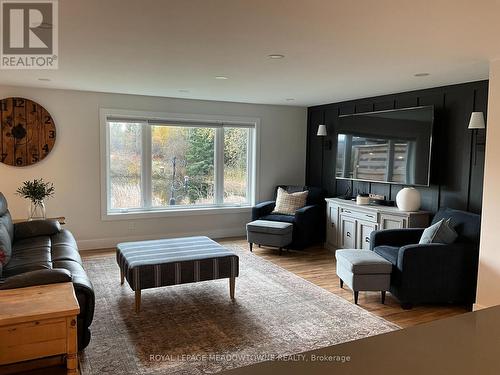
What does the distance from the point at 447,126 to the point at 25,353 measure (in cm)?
456

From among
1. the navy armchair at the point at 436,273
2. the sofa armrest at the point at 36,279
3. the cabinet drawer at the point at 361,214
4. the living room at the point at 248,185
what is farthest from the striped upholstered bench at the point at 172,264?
the cabinet drawer at the point at 361,214

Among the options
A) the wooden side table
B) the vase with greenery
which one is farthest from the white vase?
the wooden side table

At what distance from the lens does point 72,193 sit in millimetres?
5641

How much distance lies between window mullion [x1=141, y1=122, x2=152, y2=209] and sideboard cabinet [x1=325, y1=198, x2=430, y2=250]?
269 centimetres

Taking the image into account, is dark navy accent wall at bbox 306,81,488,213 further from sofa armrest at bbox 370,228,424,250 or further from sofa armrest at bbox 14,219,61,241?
sofa armrest at bbox 14,219,61,241

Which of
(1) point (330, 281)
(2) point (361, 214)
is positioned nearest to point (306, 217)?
(2) point (361, 214)

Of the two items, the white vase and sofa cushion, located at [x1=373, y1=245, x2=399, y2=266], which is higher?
the white vase

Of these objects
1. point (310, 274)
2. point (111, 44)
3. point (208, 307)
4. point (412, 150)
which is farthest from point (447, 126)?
point (111, 44)

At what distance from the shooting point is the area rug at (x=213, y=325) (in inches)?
112

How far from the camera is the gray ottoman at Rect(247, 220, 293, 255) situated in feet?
18.4

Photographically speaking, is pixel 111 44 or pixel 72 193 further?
pixel 72 193

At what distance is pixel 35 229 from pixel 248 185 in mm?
3462

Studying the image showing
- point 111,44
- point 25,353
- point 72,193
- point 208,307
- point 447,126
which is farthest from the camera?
point 72,193

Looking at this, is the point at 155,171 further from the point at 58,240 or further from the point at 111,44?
the point at 111,44
